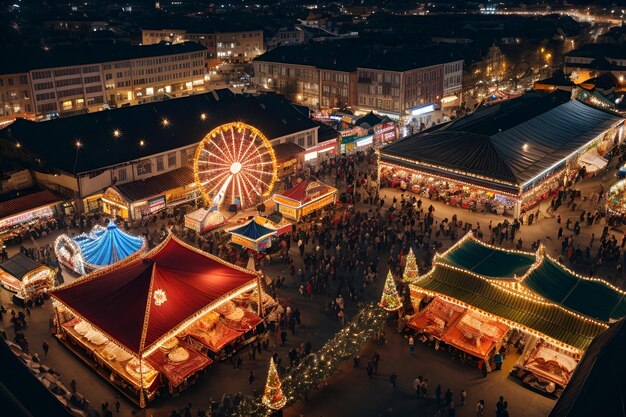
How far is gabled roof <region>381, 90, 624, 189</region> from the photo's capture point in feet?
126

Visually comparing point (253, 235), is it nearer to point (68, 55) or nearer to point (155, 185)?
point (155, 185)

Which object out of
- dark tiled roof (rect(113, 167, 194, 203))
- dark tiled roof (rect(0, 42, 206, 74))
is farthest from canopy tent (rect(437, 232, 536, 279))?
dark tiled roof (rect(0, 42, 206, 74))

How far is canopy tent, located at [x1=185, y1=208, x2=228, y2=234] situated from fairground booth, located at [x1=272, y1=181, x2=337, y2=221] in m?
3.92

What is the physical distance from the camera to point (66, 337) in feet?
82.6

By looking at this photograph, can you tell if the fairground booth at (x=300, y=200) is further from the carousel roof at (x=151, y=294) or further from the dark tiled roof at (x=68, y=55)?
the dark tiled roof at (x=68, y=55)

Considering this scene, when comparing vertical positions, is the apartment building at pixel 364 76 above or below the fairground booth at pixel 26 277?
above

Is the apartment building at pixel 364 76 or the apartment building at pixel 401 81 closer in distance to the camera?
the apartment building at pixel 401 81

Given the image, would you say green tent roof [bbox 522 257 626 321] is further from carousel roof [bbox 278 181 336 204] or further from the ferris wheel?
the ferris wheel

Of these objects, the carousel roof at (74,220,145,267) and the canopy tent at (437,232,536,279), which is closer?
the canopy tent at (437,232,536,279)

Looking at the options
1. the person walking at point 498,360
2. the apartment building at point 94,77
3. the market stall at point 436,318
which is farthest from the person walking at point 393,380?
the apartment building at point 94,77

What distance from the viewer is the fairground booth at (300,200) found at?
36.8 meters

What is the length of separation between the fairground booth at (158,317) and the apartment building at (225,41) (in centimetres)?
7737

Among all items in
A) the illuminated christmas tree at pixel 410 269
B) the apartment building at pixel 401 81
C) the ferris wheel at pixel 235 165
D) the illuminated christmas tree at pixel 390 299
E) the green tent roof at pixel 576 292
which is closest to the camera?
the green tent roof at pixel 576 292

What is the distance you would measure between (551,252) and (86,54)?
5486 centimetres
